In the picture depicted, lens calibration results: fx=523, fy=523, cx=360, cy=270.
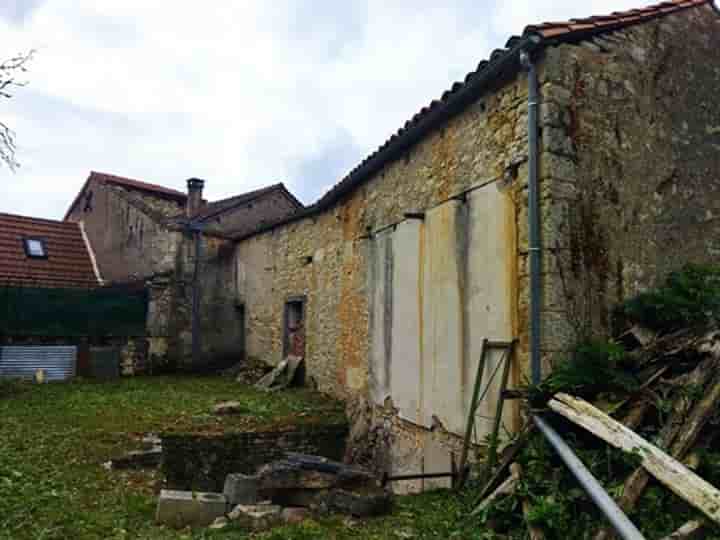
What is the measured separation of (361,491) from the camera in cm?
481

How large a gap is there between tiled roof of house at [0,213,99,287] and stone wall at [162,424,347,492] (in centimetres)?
971

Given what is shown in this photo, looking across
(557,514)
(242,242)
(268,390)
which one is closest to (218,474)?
(268,390)

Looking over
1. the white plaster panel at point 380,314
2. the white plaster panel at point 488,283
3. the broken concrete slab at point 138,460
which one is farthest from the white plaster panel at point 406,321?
the broken concrete slab at point 138,460

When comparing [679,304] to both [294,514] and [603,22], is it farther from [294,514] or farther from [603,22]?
[294,514]

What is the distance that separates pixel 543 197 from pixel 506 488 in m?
2.47

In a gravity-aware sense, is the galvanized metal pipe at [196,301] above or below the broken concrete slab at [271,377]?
above

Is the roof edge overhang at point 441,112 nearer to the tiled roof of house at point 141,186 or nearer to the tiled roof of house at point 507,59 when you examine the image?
the tiled roof of house at point 507,59

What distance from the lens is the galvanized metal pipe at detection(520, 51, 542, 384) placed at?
457 centimetres

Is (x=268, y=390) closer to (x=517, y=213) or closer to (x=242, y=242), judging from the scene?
(x=242, y=242)

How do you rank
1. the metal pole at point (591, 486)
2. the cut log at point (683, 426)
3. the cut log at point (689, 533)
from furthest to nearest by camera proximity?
the cut log at point (683, 426) → the cut log at point (689, 533) → the metal pole at point (591, 486)

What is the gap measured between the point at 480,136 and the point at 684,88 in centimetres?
223

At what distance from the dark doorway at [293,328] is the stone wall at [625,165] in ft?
25.6

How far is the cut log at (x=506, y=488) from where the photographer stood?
3951 mm

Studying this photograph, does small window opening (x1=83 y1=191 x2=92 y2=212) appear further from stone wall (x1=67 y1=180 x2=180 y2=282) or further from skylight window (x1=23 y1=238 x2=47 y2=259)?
skylight window (x1=23 y1=238 x2=47 y2=259)
